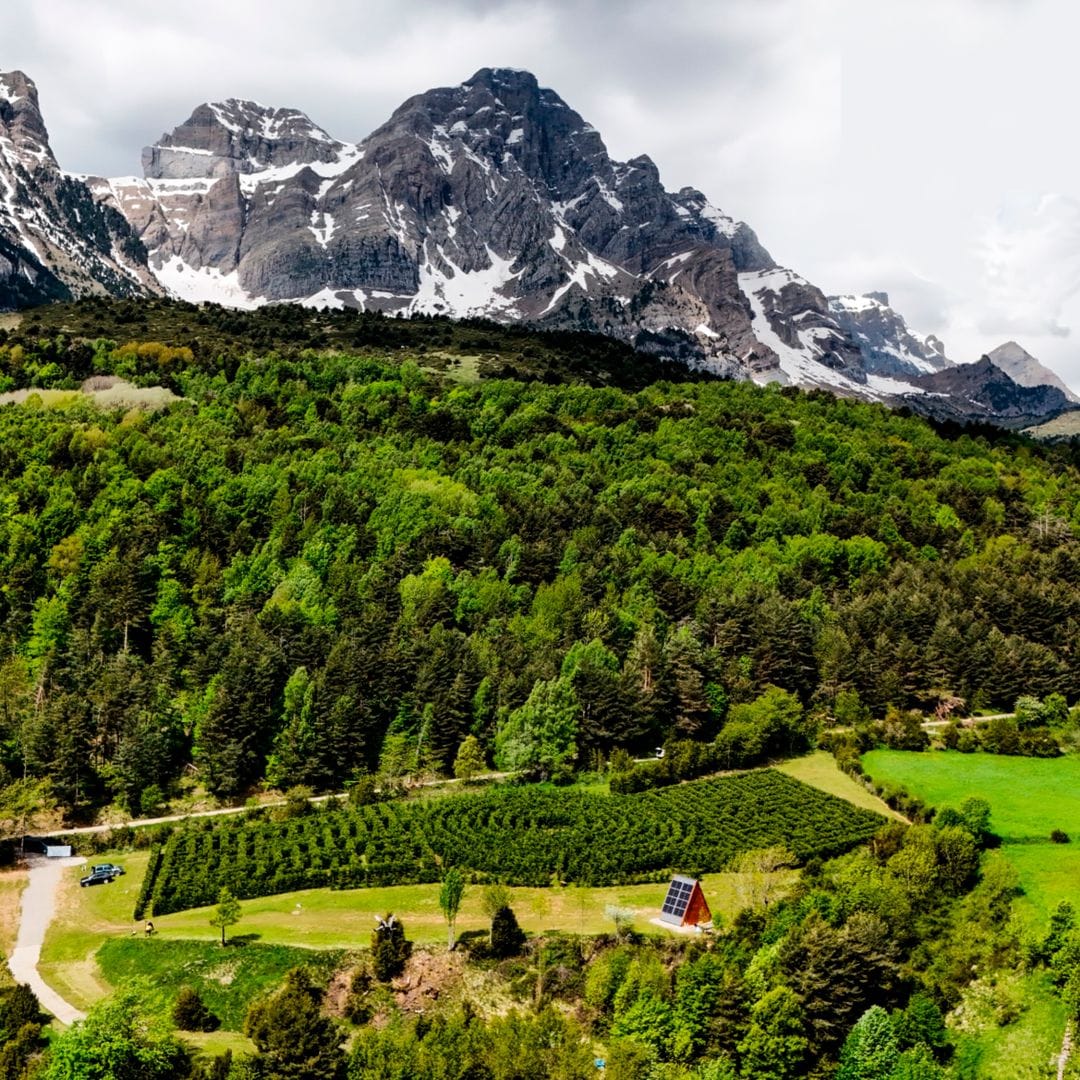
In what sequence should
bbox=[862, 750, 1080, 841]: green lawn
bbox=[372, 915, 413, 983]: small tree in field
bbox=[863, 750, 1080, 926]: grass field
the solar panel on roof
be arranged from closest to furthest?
1. bbox=[372, 915, 413, 983]: small tree in field
2. the solar panel on roof
3. bbox=[863, 750, 1080, 926]: grass field
4. bbox=[862, 750, 1080, 841]: green lawn

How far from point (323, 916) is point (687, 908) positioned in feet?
62.3

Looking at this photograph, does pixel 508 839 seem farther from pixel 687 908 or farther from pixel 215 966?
pixel 215 966

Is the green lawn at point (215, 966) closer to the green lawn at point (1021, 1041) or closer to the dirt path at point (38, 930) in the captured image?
the dirt path at point (38, 930)

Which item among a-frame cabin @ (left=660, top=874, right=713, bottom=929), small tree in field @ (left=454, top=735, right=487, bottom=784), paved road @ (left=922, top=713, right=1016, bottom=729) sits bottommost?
a-frame cabin @ (left=660, top=874, right=713, bottom=929)

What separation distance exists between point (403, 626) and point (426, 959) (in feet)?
147

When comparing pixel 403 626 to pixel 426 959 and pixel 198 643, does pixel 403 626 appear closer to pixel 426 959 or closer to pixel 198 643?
pixel 198 643

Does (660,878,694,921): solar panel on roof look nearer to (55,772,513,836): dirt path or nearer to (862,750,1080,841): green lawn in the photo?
(862,750,1080,841): green lawn

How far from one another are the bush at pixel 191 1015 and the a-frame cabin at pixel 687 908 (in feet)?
72.2

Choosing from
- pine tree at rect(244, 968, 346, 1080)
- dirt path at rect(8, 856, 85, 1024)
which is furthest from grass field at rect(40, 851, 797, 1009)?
pine tree at rect(244, 968, 346, 1080)

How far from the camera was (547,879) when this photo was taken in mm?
52375

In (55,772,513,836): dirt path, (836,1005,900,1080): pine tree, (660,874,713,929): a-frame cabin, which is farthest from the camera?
(55,772,513,836): dirt path

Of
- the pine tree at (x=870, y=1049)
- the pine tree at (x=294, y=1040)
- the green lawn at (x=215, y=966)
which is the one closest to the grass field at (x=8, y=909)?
the green lawn at (x=215, y=966)

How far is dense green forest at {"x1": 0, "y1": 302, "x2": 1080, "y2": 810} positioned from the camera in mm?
74188

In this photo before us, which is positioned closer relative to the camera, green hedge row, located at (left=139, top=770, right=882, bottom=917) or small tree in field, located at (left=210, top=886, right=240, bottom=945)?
small tree in field, located at (left=210, top=886, right=240, bottom=945)
